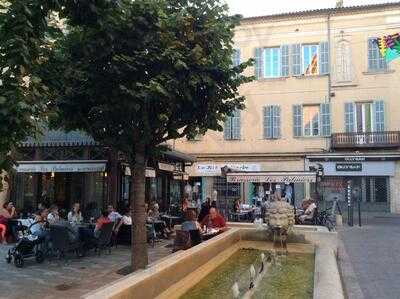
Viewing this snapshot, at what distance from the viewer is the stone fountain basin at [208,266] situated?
5.10m

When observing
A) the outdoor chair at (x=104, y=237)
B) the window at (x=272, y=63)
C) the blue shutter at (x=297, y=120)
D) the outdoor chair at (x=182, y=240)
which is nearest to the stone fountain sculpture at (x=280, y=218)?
the outdoor chair at (x=182, y=240)

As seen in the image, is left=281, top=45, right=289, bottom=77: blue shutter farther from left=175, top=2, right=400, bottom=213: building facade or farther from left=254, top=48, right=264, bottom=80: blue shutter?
left=254, top=48, right=264, bottom=80: blue shutter

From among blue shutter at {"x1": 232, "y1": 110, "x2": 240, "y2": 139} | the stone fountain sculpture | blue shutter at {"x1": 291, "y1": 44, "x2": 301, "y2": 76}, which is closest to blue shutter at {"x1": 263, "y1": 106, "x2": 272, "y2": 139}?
blue shutter at {"x1": 232, "y1": 110, "x2": 240, "y2": 139}

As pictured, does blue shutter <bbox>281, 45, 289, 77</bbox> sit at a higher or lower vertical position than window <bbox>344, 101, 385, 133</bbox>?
higher

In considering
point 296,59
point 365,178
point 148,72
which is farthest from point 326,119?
point 148,72

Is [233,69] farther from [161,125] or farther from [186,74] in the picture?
[161,125]

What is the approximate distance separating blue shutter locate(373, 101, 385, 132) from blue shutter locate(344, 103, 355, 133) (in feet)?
3.67

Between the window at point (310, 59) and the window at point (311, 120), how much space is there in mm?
1962

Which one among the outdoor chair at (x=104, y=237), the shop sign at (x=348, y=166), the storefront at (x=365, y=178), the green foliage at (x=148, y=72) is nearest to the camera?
the green foliage at (x=148, y=72)

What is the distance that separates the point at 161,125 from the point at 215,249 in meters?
2.53

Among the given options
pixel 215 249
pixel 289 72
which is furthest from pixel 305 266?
pixel 289 72

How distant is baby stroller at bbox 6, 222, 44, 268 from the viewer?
9477 millimetres

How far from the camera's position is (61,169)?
14.3 metres

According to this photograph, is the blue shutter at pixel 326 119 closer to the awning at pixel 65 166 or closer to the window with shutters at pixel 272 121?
the window with shutters at pixel 272 121
